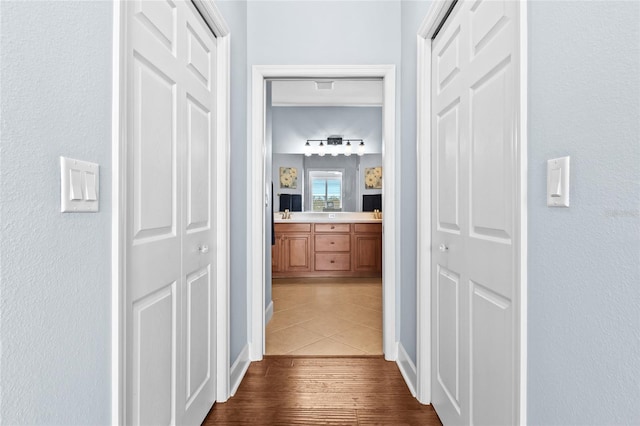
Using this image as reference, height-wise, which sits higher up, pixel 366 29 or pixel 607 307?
pixel 366 29

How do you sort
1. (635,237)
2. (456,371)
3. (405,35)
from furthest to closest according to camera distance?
(405,35) < (456,371) < (635,237)

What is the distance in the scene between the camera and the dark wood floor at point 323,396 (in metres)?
1.79

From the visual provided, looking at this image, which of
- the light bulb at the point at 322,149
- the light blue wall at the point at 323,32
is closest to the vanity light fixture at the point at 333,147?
the light bulb at the point at 322,149

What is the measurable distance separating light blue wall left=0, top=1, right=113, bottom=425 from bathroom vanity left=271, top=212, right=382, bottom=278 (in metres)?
4.48

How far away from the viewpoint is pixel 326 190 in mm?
5902

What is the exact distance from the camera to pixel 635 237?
25.1 inches

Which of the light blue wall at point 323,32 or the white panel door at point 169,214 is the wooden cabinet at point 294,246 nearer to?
the light blue wall at point 323,32

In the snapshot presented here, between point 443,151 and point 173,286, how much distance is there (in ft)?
4.33

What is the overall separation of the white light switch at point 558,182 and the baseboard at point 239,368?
1820 millimetres

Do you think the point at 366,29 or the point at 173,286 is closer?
the point at 173,286

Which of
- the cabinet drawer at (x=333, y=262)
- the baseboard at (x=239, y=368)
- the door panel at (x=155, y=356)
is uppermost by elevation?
the door panel at (x=155, y=356)

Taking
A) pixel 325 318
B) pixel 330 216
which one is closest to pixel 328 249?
pixel 330 216

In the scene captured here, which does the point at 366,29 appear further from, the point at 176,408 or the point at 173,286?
the point at 176,408

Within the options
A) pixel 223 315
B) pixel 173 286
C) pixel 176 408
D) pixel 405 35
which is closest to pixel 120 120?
pixel 173 286
